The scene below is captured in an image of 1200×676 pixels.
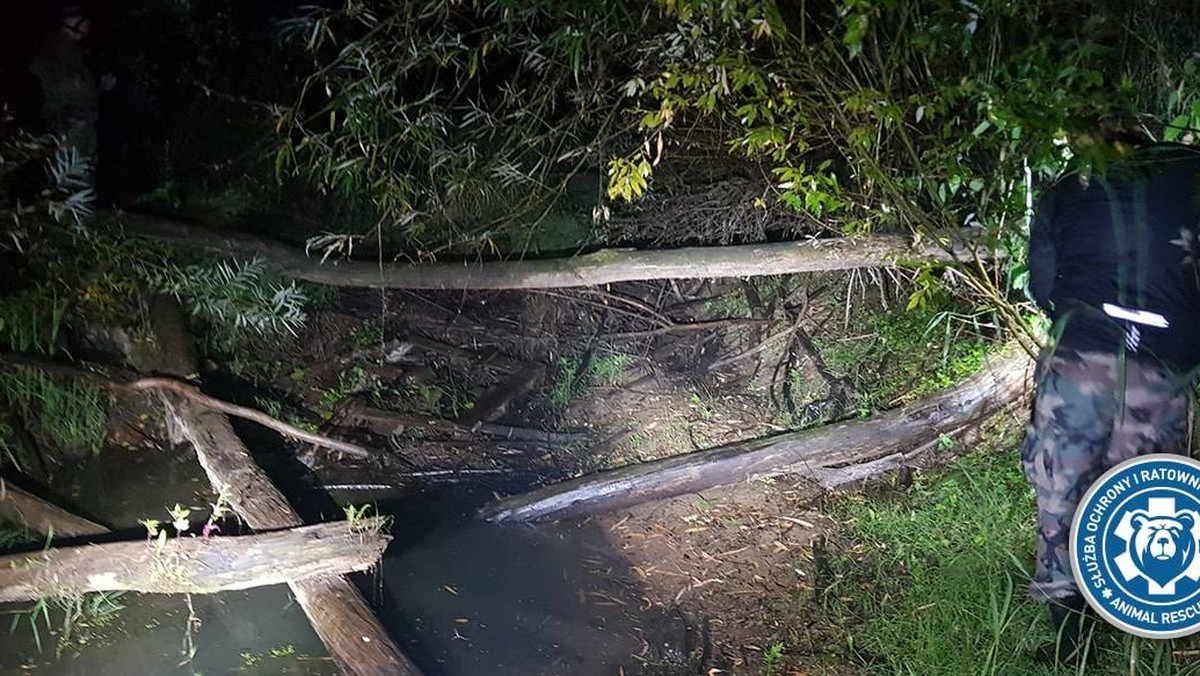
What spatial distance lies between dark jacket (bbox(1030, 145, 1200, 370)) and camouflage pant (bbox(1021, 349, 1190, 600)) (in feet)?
0.22

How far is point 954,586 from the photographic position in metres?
3.56

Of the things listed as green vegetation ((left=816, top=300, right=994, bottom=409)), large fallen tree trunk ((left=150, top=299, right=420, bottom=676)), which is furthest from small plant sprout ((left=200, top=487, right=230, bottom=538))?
green vegetation ((left=816, top=300, right=994, bottom=409))

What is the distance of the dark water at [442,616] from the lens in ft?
11.9

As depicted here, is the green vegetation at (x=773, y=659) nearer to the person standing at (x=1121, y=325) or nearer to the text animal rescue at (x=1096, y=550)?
the person standing at (x=1121, y=325)

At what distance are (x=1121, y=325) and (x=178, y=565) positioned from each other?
11.6ft

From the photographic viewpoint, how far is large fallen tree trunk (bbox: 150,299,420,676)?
11.2ft

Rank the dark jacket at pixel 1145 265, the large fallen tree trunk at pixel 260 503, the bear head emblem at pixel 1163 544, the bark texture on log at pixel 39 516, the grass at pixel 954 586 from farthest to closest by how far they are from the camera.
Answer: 1. the bark texture on log at pixel 39 516
2. the large fallen tree trunk at pixel 260 503
3. the grass at pixel 954 586
4. the dark jacket at pixel 1145 265
5. the bear head emblem at pixel 1163 544

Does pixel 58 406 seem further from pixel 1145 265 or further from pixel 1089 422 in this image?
pixel 1145 265

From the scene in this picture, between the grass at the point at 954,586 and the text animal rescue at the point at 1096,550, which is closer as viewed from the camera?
the text animal rescue at the point at 1096,550

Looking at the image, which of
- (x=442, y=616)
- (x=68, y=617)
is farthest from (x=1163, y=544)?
(x=68, y=617)

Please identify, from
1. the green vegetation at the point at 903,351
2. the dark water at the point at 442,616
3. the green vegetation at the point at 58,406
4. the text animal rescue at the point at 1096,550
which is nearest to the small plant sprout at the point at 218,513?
the dark water at the point at 442,616

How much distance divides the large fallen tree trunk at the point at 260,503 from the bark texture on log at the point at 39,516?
58 centimetres

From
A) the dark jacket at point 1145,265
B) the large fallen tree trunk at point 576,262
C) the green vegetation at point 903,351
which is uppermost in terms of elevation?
the dark jacket at point 1145,265

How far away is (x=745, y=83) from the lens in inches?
138
